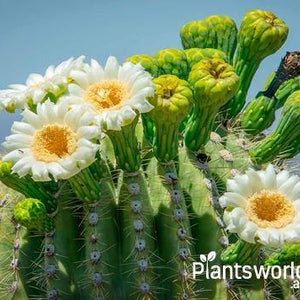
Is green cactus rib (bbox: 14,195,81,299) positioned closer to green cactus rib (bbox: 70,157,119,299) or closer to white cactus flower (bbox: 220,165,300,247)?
green cactus rib (bbox: 70,157,119,299)

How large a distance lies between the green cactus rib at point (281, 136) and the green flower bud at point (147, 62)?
581mm

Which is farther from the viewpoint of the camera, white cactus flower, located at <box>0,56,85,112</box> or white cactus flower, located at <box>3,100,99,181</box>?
white cactus flower, located at <box>0,56,85,112</box>

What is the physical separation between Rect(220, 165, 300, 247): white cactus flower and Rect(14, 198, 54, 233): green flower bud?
2.29 feet

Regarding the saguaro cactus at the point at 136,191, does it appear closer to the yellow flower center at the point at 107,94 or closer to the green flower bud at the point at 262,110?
the yellow flower center at the point at 107,94

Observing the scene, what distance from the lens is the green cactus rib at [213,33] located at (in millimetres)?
3549

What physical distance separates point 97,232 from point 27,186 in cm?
34

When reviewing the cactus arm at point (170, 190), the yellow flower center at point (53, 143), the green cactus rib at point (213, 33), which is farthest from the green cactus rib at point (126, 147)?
the green cactus rib at point (213, 33)

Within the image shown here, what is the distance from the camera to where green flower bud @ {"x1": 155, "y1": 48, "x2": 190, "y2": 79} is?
9.93 feet

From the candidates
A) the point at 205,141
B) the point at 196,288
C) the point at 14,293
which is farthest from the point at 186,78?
the point at 14,293

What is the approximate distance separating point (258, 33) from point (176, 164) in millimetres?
719

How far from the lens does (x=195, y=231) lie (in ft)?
9.61

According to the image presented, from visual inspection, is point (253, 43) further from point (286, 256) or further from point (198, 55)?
point (286, 256)

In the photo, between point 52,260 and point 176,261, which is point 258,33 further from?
point 52,260

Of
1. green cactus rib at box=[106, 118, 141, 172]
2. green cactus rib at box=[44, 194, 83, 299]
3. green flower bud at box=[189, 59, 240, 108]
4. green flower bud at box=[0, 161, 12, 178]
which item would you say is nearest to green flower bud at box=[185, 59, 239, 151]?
green flower bud at box=[189, 59, 240, 108]
